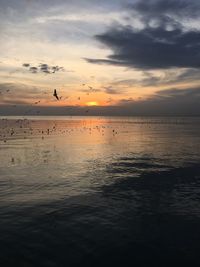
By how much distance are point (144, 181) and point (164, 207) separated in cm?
1042

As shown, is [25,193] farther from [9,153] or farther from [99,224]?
[9,153]

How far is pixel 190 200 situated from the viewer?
107 feet

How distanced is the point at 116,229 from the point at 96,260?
5.10 m

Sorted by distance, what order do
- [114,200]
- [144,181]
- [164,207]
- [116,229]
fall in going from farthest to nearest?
1. [144,181]
2. [114,200]
3. [164,207]
4. [116,229]

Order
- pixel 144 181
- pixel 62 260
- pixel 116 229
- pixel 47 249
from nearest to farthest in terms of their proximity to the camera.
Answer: pixel 62 260
pixel 47 249
pixel 116 229
pixel 144 181

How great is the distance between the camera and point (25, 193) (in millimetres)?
35281

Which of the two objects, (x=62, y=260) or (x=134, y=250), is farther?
(x=134, y=250)

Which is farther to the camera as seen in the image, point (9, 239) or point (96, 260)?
point (9, 239)

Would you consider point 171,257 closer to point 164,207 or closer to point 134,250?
point 134,250

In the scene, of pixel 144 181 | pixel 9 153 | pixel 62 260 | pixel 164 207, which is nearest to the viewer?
pixel 62 260

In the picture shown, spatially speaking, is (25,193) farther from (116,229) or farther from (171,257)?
(171,257)

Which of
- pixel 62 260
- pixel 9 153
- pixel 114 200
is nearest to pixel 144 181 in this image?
pixel 114 200

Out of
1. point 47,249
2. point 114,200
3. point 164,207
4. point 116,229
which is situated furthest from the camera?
point 114,200

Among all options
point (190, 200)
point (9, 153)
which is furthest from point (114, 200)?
point (9, 153)
